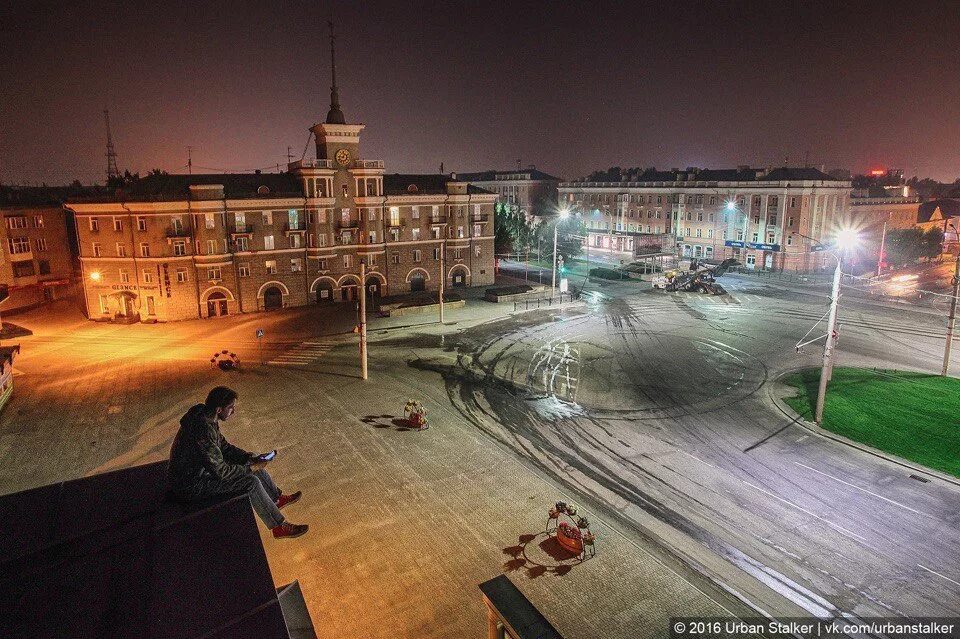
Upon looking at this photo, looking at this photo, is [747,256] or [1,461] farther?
[747,256]

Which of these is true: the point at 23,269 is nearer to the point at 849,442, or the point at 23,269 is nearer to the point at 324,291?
the point at 324,291

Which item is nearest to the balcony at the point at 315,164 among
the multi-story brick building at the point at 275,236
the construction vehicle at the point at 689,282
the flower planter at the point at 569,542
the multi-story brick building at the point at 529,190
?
the multi-story brick building at the point at 275,236

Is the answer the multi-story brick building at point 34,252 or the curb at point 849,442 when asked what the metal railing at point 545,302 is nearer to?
the curb at point 849,442

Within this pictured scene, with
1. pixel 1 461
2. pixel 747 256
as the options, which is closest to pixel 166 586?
pixel 1 461

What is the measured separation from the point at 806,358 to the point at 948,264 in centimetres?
6534

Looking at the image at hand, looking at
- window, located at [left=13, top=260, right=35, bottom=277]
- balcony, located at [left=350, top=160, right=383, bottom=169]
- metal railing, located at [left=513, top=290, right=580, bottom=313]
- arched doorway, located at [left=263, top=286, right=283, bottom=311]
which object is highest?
balcony, located at [left=350, top=160, right=383, bottom=169]

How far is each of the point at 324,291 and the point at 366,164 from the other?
13120 millimetres

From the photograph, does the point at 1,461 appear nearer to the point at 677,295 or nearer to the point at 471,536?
the point at 471,536

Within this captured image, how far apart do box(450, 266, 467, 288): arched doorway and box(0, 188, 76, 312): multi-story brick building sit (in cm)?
4116

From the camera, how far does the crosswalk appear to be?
36125mm

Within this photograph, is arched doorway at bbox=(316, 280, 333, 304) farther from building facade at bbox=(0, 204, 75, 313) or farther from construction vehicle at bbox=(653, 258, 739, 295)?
construction vehicle at bbox=(653, 258, 739, 295)

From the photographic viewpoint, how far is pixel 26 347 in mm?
40625

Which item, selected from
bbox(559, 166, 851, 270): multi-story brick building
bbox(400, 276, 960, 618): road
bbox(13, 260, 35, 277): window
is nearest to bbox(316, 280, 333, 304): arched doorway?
bbox(400, 276, 960, 618): road

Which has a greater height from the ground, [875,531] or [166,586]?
[166,586]
